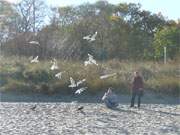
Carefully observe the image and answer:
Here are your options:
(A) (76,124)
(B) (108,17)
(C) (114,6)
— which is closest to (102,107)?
(A) (76,124)

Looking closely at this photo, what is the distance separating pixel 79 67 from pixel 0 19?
17967 millimetres

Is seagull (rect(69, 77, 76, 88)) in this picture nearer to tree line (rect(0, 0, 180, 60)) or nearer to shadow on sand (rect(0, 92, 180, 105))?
shadow on sand (rect(0, 92, 180, 105))

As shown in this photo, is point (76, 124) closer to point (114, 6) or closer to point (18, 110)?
point (18, 110)

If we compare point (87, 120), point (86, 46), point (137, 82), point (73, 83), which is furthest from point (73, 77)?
point (86, 46)

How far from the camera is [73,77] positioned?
92.9 feet

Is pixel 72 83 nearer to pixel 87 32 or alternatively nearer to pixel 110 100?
pixel 110 100

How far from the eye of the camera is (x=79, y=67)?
29750mm

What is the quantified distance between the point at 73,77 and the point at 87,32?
1989cm

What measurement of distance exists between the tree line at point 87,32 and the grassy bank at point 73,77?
7728 millimetres

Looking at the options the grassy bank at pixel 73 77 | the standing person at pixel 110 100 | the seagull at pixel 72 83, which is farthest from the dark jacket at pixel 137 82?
the grassy bank at pixel 73 77

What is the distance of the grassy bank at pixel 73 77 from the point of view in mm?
27672

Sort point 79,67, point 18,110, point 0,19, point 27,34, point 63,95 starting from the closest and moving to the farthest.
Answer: point 18,110
point 63,95
point 79,67
point 27,34
point 0,19

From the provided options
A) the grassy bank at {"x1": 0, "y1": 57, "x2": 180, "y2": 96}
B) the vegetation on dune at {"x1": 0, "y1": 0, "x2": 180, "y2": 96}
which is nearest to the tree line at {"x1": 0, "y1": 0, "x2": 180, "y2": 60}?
the vegetation on dune at {"x1": 0, "y1": 0, "x2": 180, "y2": 96}

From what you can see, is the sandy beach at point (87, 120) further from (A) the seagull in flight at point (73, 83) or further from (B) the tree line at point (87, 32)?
(B) the tree line at point (87, 32)
